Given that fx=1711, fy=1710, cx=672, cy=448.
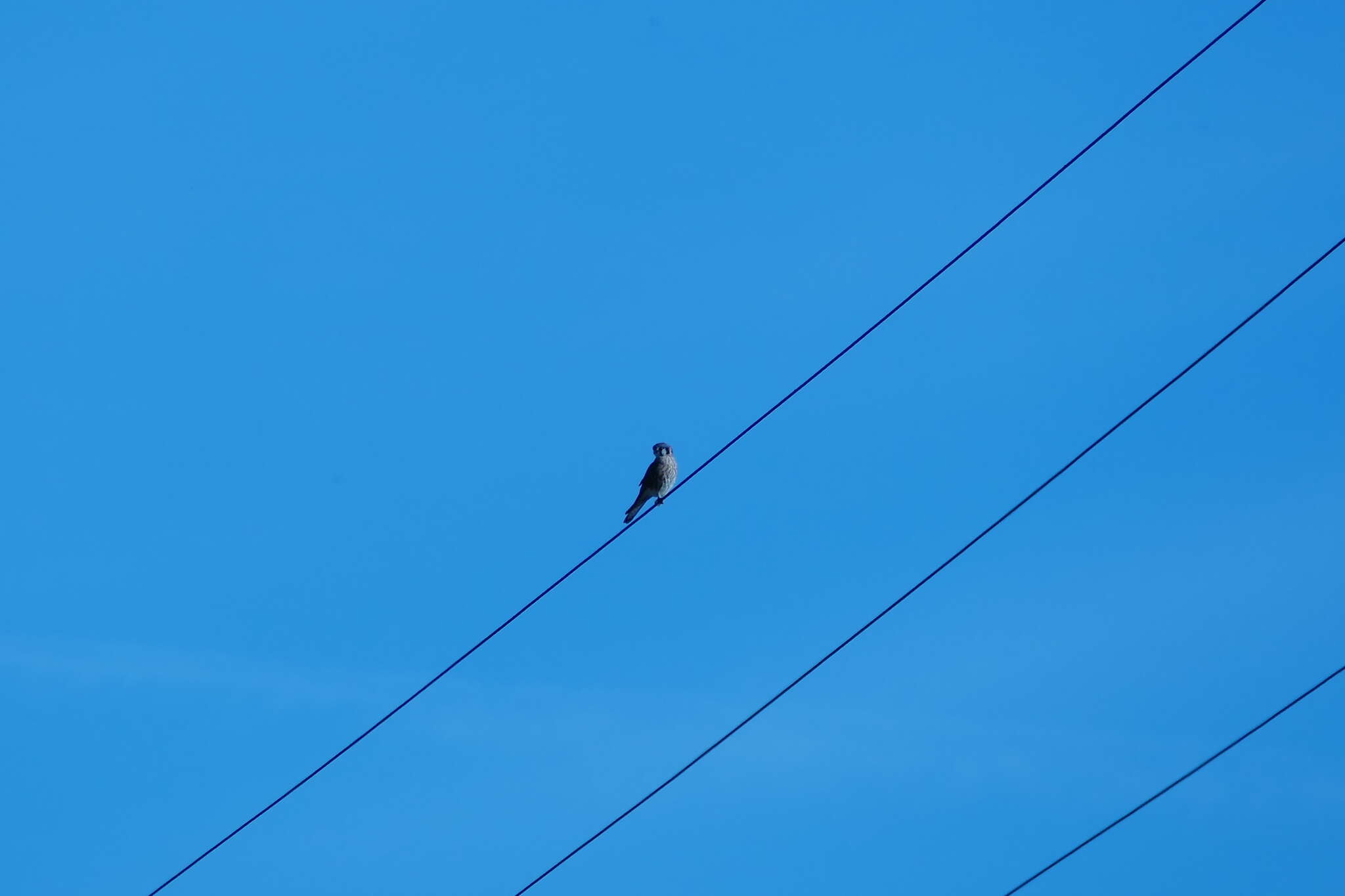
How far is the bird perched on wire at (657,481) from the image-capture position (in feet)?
62.4

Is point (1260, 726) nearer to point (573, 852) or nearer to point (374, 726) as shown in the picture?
point (573, 852)

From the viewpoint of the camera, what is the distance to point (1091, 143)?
372 inches

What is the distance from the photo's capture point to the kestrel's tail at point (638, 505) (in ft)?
62.2

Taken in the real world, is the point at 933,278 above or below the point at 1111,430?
above

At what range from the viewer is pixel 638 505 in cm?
1914

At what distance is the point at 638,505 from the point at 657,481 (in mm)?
369

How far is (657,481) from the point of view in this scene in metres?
19.0

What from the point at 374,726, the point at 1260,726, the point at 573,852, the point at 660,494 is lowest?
the point at 1260,726

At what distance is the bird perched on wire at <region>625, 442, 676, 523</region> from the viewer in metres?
19.0

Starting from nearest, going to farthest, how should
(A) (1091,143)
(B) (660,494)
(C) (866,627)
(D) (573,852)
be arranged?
(A) (1091,143), (C) (866,627), (D) (573,852), (B) (660,494)

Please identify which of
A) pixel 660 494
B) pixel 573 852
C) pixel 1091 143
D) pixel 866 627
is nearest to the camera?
pixel 1091 143

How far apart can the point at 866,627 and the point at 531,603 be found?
198 cm

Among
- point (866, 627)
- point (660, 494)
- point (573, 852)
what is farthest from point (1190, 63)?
point (660, 494)

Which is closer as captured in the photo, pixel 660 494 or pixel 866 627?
pixel 866 627
